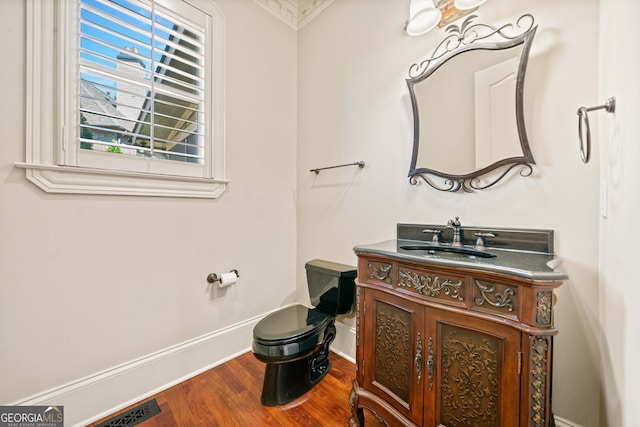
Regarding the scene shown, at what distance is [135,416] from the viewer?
143cm

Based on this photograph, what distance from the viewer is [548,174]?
117 centimetres

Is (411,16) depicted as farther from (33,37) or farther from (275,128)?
(33,37)

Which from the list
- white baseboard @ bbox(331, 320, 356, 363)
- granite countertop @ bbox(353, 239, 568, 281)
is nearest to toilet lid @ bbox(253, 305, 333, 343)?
white baseboard @ bbox(331, 320, 356, 363)

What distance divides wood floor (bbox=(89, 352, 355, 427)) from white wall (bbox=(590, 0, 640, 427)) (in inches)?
46.1

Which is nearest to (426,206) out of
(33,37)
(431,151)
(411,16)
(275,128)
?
(431,151)

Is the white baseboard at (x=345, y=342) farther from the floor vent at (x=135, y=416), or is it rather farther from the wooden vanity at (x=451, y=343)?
the floor vent at (x=135, y=416)

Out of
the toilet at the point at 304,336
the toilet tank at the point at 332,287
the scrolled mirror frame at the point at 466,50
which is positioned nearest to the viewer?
the scrolled mirror frame at the point at 466,50

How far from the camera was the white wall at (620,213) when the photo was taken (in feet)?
2.14

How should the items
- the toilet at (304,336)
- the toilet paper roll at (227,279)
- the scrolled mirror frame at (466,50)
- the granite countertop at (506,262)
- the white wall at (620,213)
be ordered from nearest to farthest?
the white wall at (620,213)
the granite countertop at (506,262)
the scrolled mirror frame at (466,50)
the toilet at (304,336)
the toilet paper roll at (227,279)

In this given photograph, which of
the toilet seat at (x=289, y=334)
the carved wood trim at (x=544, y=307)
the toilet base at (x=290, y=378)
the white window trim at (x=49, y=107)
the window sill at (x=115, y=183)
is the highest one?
the white window trim at (x=49, y=107)

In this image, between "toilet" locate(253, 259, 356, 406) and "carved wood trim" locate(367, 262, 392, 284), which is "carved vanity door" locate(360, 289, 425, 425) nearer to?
"carved wood trim" locate(367, 262, 392, 284)

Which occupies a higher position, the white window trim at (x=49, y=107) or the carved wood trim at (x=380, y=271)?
the white window trim at (x=49, y=107)

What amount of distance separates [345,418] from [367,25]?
2.55 metres

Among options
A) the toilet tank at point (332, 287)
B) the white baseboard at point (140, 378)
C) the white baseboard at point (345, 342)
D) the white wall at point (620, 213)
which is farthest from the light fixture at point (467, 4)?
the white baseboard at point (140, 378)
